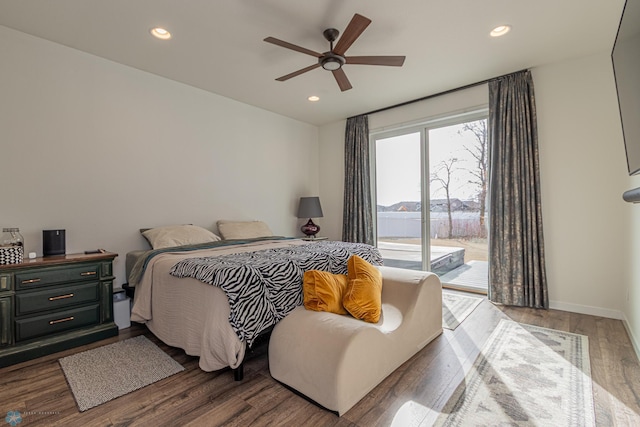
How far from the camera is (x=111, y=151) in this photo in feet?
10.4

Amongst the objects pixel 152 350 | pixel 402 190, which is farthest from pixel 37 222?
pixel 402 190

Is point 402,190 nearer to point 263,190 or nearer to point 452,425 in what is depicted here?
point 263,190

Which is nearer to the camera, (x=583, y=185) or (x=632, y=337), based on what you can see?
(x=632, y=337)

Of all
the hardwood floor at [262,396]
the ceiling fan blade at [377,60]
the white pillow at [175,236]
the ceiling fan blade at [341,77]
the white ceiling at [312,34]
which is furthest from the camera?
the white pillow at [175,236]

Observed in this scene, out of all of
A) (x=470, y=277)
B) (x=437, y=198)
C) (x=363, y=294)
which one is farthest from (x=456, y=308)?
(x=363, y=294)

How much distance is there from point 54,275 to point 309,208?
3.26 metres

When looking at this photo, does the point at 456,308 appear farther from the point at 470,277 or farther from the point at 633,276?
the point at 633,276

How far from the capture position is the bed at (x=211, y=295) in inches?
74.7

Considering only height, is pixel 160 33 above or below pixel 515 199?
above

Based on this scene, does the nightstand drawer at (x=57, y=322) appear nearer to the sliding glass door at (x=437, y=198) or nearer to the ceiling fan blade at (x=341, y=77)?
the ceiling fan blade at (x=341, y=77)

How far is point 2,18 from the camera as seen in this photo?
96.4 inches

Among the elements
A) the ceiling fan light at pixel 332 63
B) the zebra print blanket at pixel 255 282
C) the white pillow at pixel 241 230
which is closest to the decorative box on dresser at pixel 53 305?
the zebra print blanket at pixel 255 282

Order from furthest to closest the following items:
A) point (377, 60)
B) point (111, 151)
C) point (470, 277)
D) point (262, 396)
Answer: point (470, 277) → point (111, 151) → point (377, 60) → point (262, 396)

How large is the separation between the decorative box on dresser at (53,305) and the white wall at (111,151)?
499 mm
